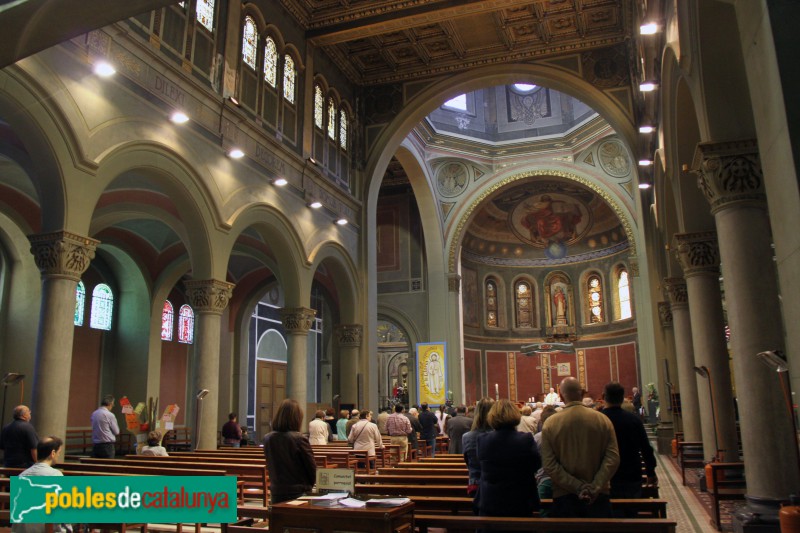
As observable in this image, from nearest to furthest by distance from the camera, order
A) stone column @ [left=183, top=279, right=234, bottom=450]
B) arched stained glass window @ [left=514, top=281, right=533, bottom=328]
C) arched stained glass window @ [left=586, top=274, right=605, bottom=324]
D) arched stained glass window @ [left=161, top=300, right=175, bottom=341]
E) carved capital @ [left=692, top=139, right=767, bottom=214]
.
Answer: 1. carved capital @ [left=692, top=139, right=767, bottom=214]
2. stone column @ [left=183, top=279, right=234, bottom=450]
3. arched stained glass window @ [left=161, top=300, right=175, bottom=341]
4. arched stained glass window @ [left=586, top=274, right=605, bottom=324]
5. arched stained glass window @ [left=514, top=281, right=533, bottom=328]

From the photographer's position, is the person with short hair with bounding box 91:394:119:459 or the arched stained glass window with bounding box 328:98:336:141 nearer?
the person with short hair with bounding box 91:394:119:459

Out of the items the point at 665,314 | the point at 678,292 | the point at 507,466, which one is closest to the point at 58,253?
the point at 507,466

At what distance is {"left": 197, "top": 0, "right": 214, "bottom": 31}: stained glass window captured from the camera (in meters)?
12.3

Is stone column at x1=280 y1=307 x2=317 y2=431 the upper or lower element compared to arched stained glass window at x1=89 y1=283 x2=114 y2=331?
lower

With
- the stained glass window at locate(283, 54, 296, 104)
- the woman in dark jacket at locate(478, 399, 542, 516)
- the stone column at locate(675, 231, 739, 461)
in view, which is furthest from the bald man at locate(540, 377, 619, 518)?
the stained glass window at locate(283, 54, 296, 104)

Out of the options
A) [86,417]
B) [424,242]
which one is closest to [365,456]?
[86,417]

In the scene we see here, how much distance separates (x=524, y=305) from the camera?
33781mm

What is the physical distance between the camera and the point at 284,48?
1560cm

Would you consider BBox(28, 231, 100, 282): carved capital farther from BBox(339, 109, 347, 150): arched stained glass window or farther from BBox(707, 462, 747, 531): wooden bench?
BBox(339, 109, 347, 150): arched stained glass window

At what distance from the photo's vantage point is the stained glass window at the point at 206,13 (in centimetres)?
1234

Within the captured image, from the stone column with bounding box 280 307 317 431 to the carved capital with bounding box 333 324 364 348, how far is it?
95.1 inches

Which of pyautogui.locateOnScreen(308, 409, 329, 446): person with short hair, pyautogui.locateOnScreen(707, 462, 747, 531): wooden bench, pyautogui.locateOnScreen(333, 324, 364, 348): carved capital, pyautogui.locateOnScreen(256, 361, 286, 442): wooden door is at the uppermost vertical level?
pyautogui.locateOnScreen(333, 324, 364, 348): carved capital

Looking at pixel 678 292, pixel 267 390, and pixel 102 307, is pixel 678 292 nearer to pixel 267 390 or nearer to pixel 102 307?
pixel 102 307

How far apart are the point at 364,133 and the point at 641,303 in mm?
12898
